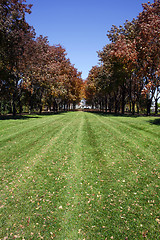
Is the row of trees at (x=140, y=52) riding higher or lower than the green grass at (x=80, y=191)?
higher

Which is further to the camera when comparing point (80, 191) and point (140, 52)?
point (140, 52)

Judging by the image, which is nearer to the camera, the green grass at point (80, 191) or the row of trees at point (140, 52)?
the green grass at point (80, 191)

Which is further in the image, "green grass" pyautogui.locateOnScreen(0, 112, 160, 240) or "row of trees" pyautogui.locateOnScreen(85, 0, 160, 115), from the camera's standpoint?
"row of trees" pyautogui.locateOnScreen(85, 0, 160, 115)

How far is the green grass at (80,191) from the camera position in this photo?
14.6ft

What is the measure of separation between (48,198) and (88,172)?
7.95ft

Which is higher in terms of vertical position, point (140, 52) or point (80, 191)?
point (140, 52)

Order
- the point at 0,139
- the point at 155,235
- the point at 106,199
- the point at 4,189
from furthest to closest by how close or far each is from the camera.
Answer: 1. the point at 0,139
2. the point at 4,189
3. the point at 106,199
4. the point at 155,235

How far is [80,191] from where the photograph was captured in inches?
239

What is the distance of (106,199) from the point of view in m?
5.62

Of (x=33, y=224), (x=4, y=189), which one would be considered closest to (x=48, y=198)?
(x=33, y=224)

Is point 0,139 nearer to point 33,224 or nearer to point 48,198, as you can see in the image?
point 48,198

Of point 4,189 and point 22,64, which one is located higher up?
point 22,64

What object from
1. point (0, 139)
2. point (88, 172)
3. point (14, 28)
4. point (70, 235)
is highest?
point (14, 28)

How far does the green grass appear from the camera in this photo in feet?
14.6
